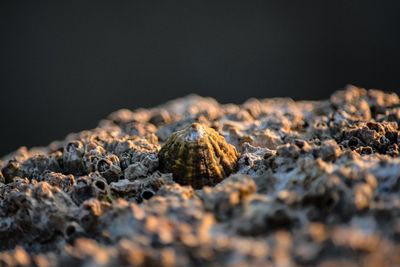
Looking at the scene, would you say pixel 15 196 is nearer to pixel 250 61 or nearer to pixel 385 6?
pixel 250 61

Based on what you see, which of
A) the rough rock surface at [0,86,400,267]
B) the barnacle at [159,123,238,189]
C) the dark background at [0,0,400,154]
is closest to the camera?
the rough rock surface at [0,86,400,267]

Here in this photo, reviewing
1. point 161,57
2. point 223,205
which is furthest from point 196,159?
point 161,57

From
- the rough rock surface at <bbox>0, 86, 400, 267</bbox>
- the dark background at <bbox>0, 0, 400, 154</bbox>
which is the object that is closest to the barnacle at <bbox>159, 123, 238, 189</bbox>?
the rough rock surface at <bbox>0, 86, 400, 267</bbox>

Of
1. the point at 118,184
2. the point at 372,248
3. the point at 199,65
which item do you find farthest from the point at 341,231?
the point at 199,65

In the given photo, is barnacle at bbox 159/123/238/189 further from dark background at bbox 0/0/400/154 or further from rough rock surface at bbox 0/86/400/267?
dark background at bbox 0/0/400/154

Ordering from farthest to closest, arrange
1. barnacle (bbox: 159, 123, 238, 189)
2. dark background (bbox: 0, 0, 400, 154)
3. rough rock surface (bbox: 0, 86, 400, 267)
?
dark background (bbox: 0, 0, 400, 154), barnacle (bbox: 159, 123, 238, 189), rough rock surface (bbox: 0, 86, 400, 267)

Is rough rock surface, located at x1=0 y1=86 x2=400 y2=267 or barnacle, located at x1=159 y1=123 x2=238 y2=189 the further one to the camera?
barnacle, located at x1=159 y1=123 x2=238 y2=189

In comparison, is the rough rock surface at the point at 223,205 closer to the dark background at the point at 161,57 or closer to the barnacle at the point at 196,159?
the barnacle at the point at 196,159
